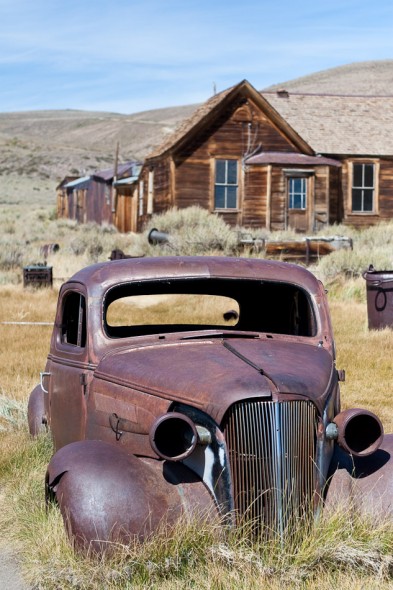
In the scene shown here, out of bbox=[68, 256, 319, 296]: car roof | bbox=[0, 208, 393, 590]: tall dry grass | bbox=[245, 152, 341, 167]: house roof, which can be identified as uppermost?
bbox=[245, 152, 341, 167]: house roof

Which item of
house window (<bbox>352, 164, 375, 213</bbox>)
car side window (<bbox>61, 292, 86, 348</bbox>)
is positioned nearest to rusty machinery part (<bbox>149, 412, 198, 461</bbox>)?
car side window (<bbox>61, 292, 86, 348</bbox>)

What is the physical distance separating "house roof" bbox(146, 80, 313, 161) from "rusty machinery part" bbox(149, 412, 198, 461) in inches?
984

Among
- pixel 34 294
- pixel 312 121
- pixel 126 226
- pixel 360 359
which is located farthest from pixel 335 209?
pixel 360 359

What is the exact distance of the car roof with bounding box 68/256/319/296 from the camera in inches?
229

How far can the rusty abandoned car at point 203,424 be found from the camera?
4.53 meters

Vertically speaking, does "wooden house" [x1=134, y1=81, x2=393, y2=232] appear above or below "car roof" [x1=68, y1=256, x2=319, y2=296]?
above

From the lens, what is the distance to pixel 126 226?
40281 millimetres

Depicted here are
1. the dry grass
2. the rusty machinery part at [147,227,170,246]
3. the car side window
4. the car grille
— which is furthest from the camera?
the rusty machinery part at [147,227,170,246]

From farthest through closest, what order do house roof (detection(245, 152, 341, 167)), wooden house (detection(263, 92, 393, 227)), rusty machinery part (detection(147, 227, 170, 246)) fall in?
wooden house (detection(263, 92, 393, 227)) → house roof (detection(245, 152, 341, 167)) → rusty machinery part (detection(147, 227, 170, 246))

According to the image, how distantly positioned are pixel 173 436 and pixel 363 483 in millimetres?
1116

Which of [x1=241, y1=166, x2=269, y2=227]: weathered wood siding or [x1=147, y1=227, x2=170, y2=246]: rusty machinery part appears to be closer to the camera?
[x1=147, y1=227, x2=170, y2=246]: rusty machinery part

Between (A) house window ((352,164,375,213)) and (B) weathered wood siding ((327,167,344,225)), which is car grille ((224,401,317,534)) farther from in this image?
(A) house window ((352,164,375,213))

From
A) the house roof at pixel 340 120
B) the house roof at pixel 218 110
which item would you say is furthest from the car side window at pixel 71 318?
the house roof at pixel 340 120

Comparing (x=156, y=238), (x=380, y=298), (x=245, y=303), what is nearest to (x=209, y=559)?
(x=245, y=303)
